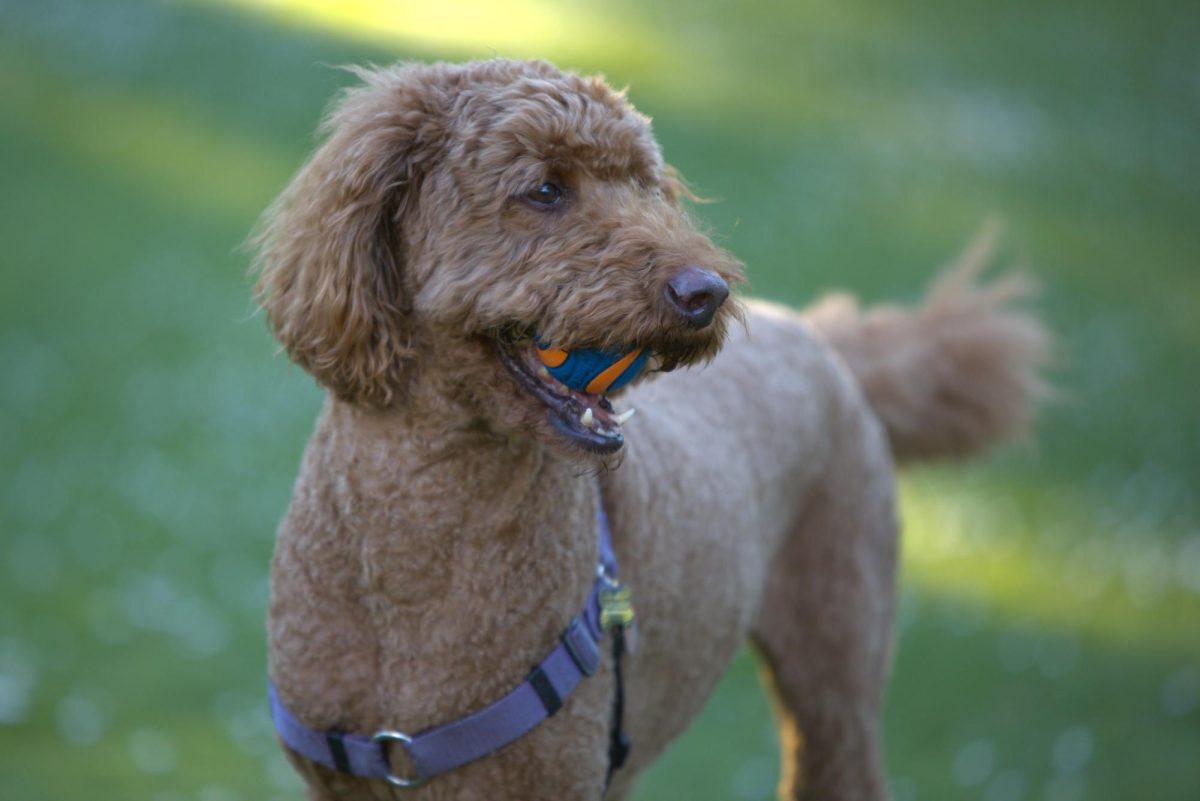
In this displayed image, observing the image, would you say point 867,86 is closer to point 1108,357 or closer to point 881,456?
point 1108,357

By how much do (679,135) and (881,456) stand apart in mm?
7108

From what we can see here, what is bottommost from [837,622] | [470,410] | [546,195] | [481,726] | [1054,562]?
[1054,562]

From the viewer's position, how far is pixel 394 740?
2.21m

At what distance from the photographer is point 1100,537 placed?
19.5ft

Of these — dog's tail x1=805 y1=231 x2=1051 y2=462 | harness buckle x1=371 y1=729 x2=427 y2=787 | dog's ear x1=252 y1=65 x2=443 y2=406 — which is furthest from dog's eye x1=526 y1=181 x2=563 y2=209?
dog's tail x1=805 y1=231 x2=1051 y2=462

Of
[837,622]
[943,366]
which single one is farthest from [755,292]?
[837,622]

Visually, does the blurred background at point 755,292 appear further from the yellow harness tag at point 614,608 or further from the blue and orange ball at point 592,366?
the blue and orange ball at point 592,366

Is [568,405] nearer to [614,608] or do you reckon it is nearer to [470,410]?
[470,410]

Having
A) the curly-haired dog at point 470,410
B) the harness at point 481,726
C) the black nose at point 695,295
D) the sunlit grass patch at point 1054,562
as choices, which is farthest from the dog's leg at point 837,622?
the sunlit grass patch at point 1054,562

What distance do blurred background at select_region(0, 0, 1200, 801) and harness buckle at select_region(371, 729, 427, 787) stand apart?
2.02 m

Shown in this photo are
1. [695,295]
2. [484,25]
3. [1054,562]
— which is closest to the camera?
[695,295]

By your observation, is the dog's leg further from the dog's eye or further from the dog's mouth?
the dog's eye

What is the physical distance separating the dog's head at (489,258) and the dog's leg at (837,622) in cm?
120

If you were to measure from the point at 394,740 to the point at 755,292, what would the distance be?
5472 mm
